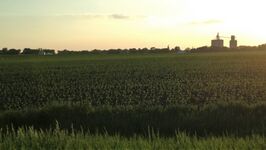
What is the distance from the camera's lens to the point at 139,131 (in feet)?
42.5

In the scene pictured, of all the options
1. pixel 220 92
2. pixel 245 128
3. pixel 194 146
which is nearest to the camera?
pixel 194 146

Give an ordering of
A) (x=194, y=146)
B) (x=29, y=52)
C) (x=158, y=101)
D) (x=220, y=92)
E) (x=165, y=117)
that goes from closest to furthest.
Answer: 1. (x=194, y=146)
2. (x=165, y=117)
3. (x=158, y=101)
4. (x=220, y=92)
5. (x=29, y=52)

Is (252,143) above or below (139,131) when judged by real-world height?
above

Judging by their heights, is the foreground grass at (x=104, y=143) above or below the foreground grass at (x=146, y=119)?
above

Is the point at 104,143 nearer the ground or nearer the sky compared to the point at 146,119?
nearer the sky

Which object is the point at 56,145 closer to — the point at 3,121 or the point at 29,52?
the point at 3,121

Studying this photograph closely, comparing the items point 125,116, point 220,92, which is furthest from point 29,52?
point 125,116

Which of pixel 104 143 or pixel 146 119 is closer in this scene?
pixel 104 143

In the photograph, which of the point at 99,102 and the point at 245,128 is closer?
the point at 245,128

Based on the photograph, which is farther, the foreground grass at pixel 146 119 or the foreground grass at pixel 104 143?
the foreground grass at pixel 146 119

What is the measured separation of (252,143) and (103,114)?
7.72 meters

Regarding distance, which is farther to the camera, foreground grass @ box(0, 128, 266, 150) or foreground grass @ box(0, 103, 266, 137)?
foreground grass @ box(0, 103, 266, 137)

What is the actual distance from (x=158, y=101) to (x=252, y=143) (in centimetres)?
1408

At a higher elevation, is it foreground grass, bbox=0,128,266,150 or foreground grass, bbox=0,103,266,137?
foreground grass, bbox=0,128,266,150
